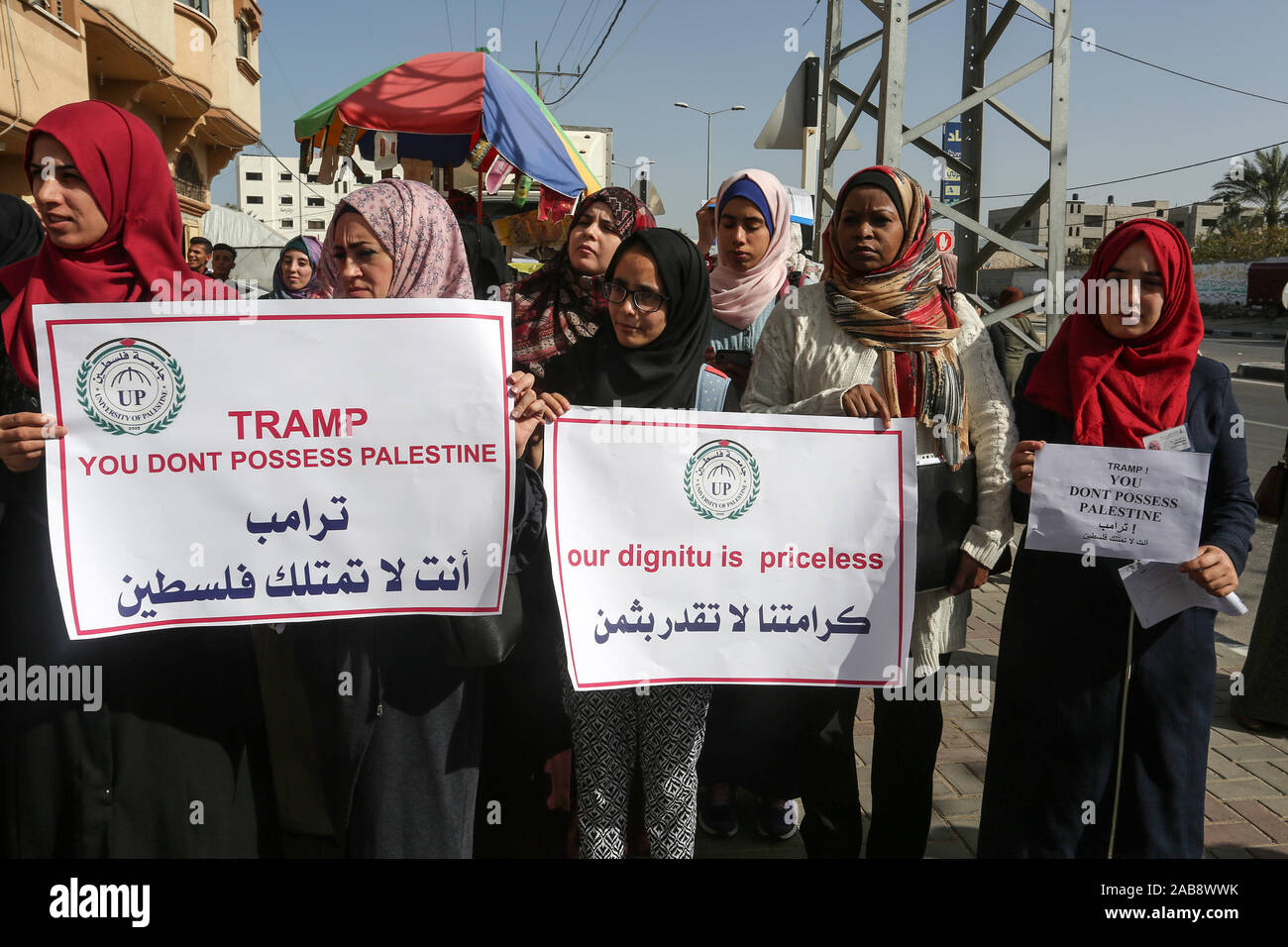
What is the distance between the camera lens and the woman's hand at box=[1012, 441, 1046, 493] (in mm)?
2234

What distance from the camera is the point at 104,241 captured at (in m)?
1.99

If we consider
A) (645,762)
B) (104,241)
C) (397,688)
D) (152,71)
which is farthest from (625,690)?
(152,71)

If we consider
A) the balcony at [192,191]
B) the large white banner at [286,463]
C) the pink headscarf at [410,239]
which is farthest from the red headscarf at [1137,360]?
the balcony at [192,191]

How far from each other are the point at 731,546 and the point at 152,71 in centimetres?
1600

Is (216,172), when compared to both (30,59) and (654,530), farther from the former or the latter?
(654,530)

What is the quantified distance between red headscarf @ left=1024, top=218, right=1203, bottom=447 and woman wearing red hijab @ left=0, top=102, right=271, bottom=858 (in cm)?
205

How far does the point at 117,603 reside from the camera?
1.98 metres

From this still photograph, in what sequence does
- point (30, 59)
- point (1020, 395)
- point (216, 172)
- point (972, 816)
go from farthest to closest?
point (216, 172)
point (30, 59)
point (972, 816)
point (1020, 395)

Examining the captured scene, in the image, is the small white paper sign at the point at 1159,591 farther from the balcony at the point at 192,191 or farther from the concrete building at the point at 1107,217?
the concrete building at the point at 1107,217

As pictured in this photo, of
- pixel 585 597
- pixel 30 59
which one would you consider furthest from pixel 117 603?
pixel 30 59

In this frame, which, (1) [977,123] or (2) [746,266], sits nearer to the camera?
(2) [746,266]

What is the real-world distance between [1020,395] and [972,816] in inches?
65.7

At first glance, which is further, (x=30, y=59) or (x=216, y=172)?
(x=216, y=172)

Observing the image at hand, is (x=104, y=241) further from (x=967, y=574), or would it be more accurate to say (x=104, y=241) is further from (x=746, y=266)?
(x=967, y=574)
